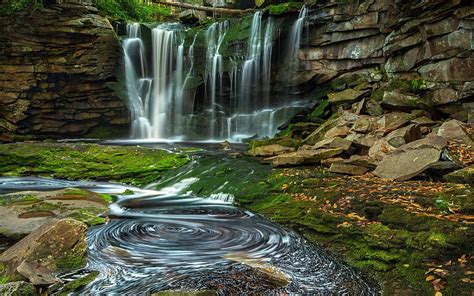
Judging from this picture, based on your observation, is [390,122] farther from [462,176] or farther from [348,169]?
[462,176]

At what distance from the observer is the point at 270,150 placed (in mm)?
13031

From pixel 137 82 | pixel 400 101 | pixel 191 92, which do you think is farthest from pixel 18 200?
pixel 137 82

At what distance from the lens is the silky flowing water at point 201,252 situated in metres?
4.79

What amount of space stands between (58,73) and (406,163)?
1728cm

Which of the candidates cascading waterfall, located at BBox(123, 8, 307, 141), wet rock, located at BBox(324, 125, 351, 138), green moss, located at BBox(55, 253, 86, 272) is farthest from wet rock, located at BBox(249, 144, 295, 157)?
green moss, located at BBox(55, 253, 86, 272)

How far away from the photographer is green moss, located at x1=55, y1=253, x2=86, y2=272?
16.4 ft

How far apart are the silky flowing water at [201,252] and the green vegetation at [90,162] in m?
2.62

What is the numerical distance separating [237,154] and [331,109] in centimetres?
510

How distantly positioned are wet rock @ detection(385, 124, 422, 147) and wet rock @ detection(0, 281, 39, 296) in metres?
8.51

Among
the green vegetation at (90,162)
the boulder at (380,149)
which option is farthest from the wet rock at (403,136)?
the green vegetation at (90,162)

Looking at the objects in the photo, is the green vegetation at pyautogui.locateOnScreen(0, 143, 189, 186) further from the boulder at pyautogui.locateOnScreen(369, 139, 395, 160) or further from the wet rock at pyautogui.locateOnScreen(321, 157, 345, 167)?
the boulder at pyautogui.locateOnScreen(369, 139, 395, 160)

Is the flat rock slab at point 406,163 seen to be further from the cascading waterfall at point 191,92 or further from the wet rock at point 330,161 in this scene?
the cascading waterfall at point 191,92

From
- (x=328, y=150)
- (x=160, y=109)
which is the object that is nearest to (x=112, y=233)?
(x=328, y=150)

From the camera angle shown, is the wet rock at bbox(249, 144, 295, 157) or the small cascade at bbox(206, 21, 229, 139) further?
the small cascade at bbox(206, 21, 229, 139)
